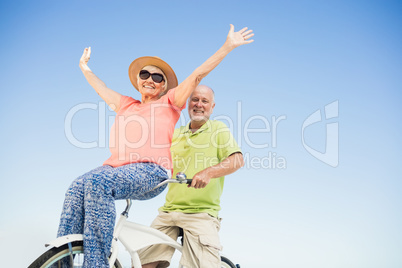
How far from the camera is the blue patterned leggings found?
292 centimetres

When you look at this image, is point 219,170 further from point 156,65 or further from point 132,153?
point 156,65

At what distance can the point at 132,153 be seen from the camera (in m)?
3.26

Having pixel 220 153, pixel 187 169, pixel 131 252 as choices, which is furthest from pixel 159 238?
pixel 220 153

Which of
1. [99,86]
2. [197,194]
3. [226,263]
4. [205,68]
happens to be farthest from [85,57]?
[226,263]

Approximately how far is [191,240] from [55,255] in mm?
1351

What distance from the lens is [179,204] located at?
159 inches

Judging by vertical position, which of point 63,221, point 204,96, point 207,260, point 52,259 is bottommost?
point 207,260

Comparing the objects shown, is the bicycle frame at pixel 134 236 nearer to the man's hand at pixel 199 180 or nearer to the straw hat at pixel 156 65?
the man's hand at pixel 199 180

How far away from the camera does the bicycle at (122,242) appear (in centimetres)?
282

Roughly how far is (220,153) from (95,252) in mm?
1525

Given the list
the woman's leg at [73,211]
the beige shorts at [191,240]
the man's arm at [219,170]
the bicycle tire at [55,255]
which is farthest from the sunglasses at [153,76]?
the bicycle tire at [55,255]

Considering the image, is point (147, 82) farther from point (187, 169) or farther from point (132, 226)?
point (132, 226)

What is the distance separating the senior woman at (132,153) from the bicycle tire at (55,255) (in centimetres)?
8

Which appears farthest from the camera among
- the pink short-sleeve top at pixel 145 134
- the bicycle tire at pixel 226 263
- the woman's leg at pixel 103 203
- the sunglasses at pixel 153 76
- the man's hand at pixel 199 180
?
the bicycle tire at pixel 226 263
